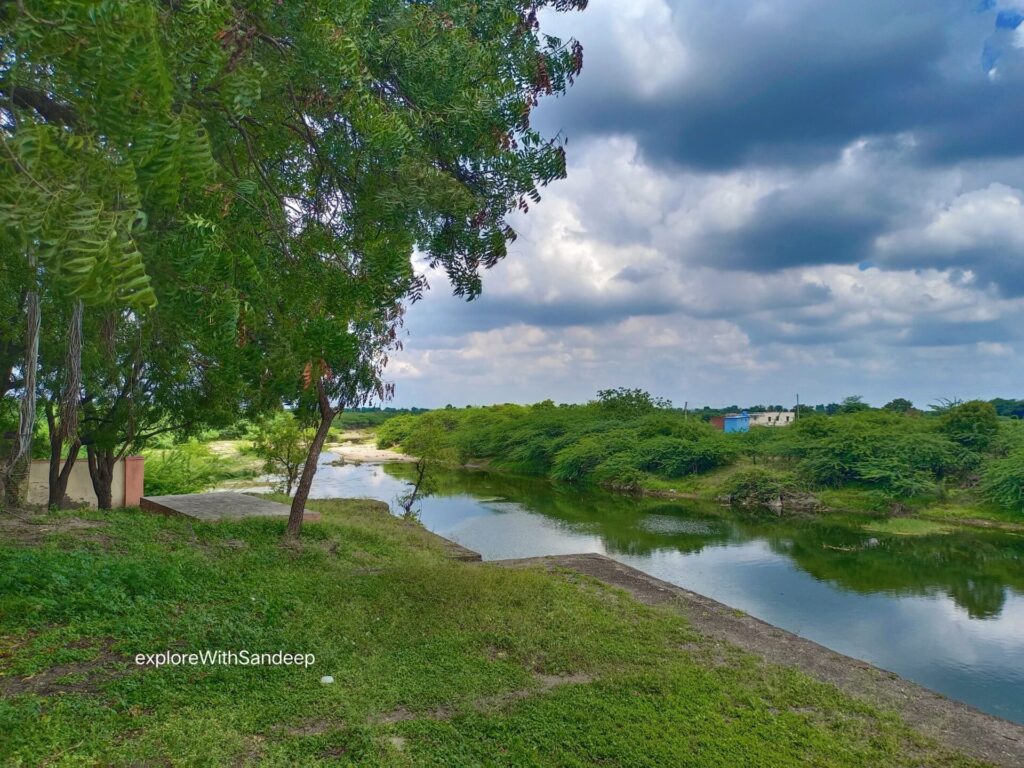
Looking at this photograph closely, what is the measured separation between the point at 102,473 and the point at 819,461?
24416 millimetres

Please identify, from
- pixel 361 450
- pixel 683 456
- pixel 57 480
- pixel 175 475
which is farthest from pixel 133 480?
pixel 361 450

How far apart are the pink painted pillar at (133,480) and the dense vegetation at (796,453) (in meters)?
8.97

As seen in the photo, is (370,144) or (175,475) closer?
(370,144)

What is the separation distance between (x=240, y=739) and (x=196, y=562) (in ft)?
14.0

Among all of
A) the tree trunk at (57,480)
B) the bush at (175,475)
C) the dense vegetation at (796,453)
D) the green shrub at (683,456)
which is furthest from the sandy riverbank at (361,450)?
the tree trunk at (57,480)

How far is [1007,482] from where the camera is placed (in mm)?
21094

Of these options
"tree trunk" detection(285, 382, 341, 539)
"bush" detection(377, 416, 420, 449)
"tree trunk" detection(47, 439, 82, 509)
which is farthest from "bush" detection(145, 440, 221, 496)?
"bush" detection(377, 416, 420, 449)

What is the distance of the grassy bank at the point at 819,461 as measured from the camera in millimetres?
22859

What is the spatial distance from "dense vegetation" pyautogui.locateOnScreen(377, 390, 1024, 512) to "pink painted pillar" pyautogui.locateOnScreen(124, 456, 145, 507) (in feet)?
29.4

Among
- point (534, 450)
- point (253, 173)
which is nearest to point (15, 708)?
point (253, 173)

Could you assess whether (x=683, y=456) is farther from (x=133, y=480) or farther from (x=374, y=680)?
(x=374, y=680)

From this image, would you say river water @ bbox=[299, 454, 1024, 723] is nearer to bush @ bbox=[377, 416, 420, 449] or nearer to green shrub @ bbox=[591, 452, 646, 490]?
green shrub @ bbox=[591, 452, 646, 490]

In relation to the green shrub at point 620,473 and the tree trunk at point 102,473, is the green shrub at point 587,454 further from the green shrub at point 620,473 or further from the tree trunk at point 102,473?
the tree trunk at point 102,473

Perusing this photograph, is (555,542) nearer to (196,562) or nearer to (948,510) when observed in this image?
(196,562)
